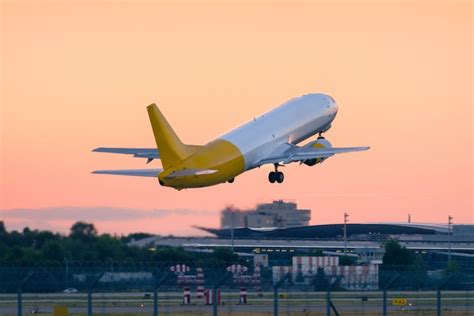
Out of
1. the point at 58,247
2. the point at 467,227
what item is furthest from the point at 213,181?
the point at 467,227

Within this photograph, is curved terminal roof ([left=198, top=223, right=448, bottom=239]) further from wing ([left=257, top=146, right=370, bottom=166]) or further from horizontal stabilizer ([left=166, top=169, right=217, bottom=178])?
horizontal stabilizer ([left=166, top=169, right=217, bottom=178])

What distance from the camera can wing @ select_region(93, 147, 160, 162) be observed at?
114m

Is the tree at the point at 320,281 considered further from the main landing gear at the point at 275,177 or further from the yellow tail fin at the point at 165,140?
the main landing gear at the point at 275,177

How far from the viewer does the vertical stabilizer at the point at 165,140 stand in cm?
10350

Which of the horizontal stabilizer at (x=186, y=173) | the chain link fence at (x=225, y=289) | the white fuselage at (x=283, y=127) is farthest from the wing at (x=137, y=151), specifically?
the chain link fence at (x=225, y=289)

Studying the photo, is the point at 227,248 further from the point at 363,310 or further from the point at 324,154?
the point at 363,310

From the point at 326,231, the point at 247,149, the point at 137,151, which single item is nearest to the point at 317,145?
the point at 247,149

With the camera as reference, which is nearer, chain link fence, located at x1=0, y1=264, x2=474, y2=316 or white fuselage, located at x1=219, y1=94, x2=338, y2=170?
chain link fence, located at x1=0, y1=264, x2=474, y2=316

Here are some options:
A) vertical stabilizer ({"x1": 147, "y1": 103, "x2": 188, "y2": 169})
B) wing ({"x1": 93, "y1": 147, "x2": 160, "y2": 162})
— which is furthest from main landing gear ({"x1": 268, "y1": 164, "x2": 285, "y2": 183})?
vertical stabilizer ({"x1": 147, "y1": 103, "x2": 188, "y2": 169})

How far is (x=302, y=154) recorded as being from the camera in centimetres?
11656

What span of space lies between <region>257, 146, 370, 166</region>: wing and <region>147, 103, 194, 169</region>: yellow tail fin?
38.8ft

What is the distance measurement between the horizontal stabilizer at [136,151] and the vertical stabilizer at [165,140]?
31.5ft

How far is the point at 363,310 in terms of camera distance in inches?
3376

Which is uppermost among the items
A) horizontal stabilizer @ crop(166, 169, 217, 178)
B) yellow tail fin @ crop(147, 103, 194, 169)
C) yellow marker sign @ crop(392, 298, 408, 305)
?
yellow tail fin @ crop(147, 103, 194, 169)
